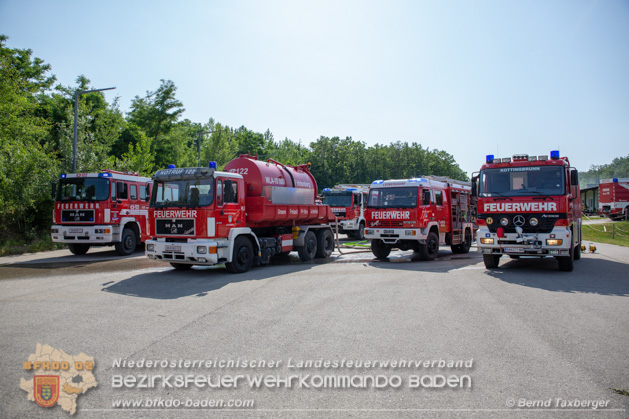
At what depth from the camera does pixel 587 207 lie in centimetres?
5728

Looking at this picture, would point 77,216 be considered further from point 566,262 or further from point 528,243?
point 566,262

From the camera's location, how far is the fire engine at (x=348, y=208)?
25.0 metres

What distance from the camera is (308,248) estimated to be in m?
15.5

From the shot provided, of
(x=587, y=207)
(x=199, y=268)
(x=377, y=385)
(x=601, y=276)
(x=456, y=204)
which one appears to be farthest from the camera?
(x=587, y=207)

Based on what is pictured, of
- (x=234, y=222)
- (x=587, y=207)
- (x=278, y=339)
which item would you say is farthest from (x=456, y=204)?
(x=587, y=207)

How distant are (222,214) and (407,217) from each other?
644cm

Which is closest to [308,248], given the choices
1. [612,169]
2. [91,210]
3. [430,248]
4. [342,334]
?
[430,248]

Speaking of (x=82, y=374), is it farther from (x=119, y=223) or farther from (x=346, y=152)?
(x=346, y=152)

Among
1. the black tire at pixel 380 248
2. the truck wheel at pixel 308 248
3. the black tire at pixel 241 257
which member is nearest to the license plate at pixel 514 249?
the black tire at pixel 380 248

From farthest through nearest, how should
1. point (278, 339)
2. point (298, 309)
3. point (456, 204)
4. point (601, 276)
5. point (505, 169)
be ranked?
point (456, 204)
point (505, 169)
point (601, 276)
point (298, 309)
point (278, 339)

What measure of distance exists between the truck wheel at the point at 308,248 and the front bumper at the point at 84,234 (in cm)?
670

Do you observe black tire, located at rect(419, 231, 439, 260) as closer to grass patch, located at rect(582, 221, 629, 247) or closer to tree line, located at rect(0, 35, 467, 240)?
grass patch, located at rect(582, 221, 629, 247)

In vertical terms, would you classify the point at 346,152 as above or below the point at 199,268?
above

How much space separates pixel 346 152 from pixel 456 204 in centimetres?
5192
